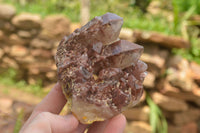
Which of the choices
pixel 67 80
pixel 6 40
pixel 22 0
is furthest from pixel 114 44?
pixel 22 0

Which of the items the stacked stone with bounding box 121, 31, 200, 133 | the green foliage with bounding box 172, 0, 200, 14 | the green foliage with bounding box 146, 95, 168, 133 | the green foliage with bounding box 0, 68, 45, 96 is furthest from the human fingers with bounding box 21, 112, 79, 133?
the green foliage with bounding box 172, 0, 200, 14

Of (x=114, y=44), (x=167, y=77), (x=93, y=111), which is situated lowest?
(x=167, y=77)

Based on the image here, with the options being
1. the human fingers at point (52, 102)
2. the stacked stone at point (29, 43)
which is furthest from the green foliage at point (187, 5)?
the human fingers at point (52, 102)

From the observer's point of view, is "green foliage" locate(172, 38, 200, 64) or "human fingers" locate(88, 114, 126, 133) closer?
"human fingers" locate(88, 114, 126, 133)

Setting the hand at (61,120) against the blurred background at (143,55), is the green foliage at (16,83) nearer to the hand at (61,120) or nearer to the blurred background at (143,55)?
the blurred background at (143,55)

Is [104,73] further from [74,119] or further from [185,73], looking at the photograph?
[185,73]

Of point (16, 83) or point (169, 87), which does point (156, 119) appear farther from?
point (16, 83)

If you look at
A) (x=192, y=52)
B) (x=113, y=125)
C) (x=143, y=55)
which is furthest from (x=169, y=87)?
(x=113, y=125)

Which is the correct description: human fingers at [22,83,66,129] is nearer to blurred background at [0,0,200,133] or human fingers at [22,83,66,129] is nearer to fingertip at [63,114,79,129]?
fingertip at [63,114,79,129]
